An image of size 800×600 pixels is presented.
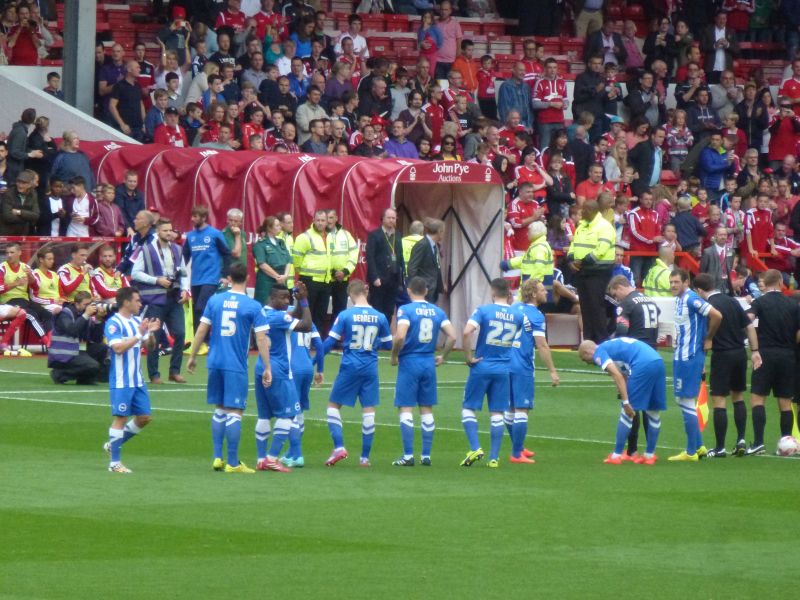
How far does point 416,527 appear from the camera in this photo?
12.4m

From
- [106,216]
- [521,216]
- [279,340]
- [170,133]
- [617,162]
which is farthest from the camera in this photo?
[617,162]

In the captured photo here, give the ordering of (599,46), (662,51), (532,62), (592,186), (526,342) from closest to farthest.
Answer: (526,342) → (592,186) → (532,62) → (599,46) → (662,51)

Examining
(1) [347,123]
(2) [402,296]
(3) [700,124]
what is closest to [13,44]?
(1) [347,123]

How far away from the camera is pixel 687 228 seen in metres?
31.0

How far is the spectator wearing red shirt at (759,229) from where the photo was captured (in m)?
32.5

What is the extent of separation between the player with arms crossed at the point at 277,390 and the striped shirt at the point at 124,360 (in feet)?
3.52

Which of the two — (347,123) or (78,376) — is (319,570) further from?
(347,123)

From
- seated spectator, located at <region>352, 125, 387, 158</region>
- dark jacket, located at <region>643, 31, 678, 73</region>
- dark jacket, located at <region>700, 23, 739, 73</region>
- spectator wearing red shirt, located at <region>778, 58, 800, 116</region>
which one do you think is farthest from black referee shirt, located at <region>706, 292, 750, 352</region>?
dark jacket, located at <region>700, 23, 739, 73</region>

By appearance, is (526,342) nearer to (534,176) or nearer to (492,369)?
(492,369)

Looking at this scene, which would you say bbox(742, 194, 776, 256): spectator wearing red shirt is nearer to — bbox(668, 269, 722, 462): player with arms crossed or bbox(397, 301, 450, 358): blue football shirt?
bbox(668, 269, 722, 462): player with arms crossed

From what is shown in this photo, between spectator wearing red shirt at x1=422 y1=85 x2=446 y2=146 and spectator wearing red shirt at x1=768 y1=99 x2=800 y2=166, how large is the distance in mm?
8481

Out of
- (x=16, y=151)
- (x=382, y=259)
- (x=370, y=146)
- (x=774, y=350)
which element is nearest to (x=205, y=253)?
(x=382, y=259)

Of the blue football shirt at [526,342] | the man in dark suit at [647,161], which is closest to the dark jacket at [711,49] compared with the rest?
the man in dark suit at [647,161]

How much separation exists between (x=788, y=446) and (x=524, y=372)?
2.90 m
